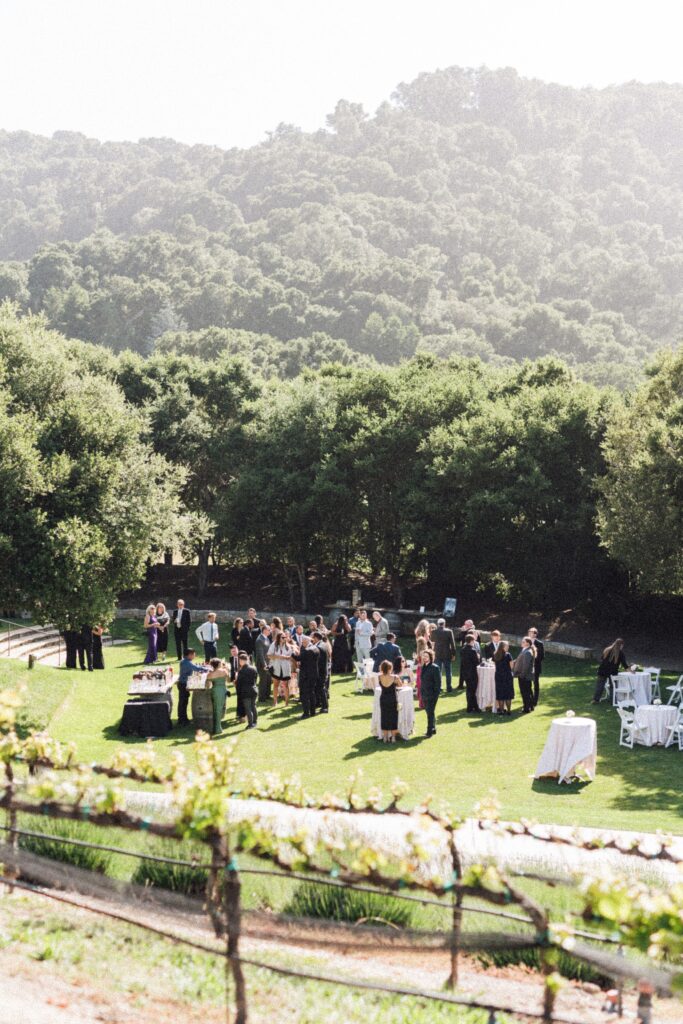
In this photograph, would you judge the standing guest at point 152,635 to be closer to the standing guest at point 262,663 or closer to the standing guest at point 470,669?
the standing guest at point 262,663

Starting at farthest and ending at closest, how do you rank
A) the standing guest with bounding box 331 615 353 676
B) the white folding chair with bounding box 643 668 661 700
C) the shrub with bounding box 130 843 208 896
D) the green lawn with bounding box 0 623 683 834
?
the standing guest with bounding box 331 615 353 676 < the white folding chair with bounding box 643 668 661 700 < the green lawn with bounding box 0 623 683 834 < the shrub with bounding box 130 843 208 896

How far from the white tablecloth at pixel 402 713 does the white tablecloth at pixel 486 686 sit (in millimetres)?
2773

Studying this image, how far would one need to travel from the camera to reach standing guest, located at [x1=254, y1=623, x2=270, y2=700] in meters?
22.5

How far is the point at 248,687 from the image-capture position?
19.7 m

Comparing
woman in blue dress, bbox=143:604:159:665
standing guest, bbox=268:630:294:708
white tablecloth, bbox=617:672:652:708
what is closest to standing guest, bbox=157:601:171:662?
woman in blue dress, bbox=143:604:159:665

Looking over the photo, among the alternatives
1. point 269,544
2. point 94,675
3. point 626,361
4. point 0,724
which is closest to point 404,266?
Answer: point 626,361

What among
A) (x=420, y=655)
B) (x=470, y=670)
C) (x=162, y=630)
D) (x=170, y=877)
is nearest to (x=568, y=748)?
(x=420, y=655)

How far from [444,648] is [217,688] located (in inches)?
274

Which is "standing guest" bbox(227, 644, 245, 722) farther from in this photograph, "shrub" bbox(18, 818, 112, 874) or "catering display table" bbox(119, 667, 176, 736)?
"shrub" bbox(18, 818, 112, 874)

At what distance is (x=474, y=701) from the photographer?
2142 centimetres


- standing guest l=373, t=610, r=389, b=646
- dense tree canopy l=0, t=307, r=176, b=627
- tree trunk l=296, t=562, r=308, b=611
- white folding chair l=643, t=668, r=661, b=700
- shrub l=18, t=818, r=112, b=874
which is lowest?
white folding chair l=643, t=668, r=661, b=700

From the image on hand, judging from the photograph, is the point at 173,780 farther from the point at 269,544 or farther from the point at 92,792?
the point at 269,544

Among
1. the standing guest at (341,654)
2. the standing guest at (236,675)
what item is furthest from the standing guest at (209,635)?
the standing guest at (341,654)

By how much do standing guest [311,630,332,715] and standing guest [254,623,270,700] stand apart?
1542 mm
